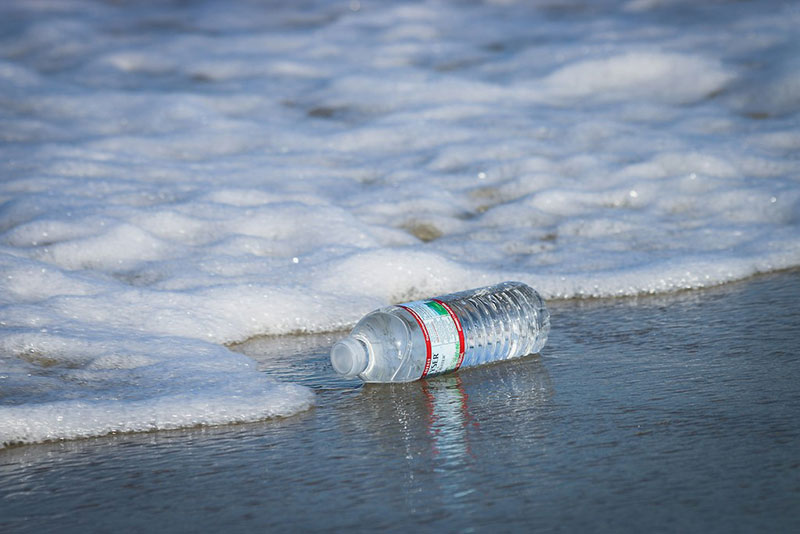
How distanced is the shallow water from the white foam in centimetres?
19

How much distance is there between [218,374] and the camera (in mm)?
2385

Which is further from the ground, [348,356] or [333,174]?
[333,174]

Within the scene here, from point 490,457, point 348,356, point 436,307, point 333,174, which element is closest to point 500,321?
point 436,307

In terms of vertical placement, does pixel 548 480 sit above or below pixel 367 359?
below

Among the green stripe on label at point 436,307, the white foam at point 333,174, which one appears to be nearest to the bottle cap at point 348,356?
the white foam at point 333,174

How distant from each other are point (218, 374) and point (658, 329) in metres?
1.22

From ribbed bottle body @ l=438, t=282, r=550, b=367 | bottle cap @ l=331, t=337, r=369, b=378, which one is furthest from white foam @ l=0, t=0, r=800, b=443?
ribbed bottle body @ l=438, t=282, r=550, b=367

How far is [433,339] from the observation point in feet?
7.47

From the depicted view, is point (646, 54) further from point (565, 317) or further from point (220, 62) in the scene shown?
point (565, 317)

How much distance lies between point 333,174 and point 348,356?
2594mm

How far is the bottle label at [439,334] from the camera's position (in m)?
2.28

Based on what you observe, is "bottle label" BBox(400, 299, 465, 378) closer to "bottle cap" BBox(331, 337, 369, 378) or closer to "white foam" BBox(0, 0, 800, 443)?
"bottle cap" BBox(331, 337, 369, 378)

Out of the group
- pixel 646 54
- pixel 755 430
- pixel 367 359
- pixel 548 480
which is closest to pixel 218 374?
pixel 367 359

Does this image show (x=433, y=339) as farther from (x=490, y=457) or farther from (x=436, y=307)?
(x=490, y=457)
